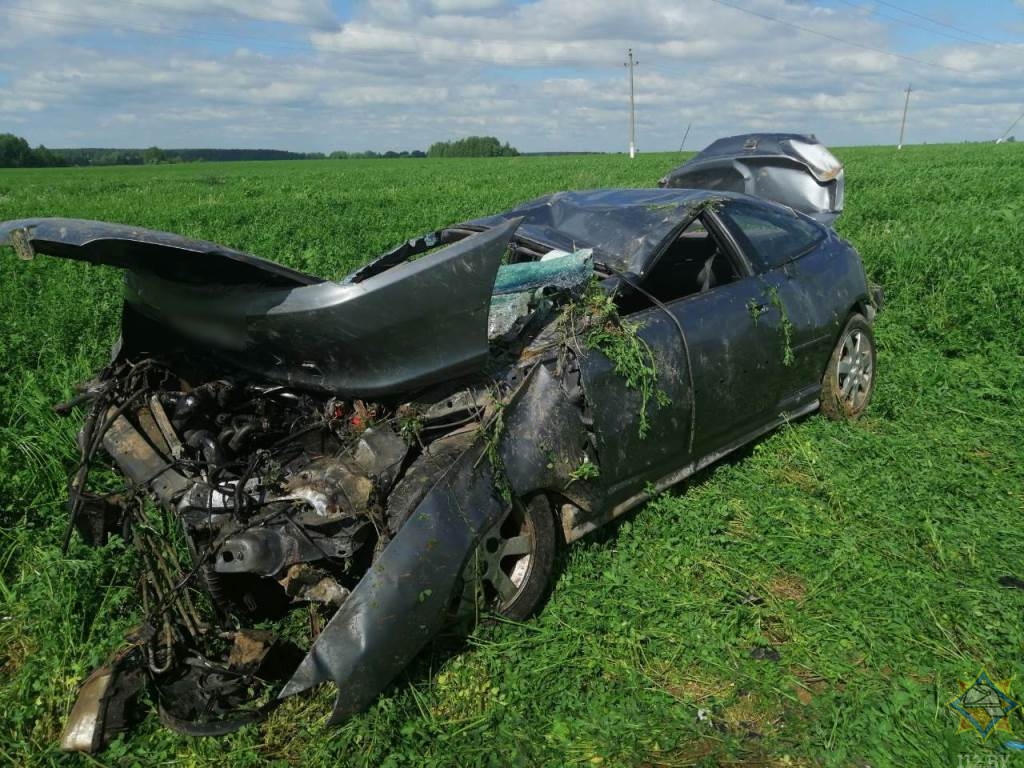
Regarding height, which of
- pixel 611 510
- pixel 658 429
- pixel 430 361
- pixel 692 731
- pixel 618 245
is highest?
pixel 618 245

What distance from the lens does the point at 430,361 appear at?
324 centimetres

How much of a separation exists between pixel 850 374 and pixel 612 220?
214cm

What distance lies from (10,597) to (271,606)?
1.24 metres

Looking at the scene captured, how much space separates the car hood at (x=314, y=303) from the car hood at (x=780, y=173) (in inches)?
194

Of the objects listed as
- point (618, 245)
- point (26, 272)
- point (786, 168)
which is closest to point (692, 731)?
point (618, 245)

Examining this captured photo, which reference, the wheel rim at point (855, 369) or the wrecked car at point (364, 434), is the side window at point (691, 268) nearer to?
the wrecked car at point (364, 434)

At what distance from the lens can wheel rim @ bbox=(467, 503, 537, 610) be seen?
10.7 feet

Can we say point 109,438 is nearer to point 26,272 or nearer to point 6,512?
point 6,512

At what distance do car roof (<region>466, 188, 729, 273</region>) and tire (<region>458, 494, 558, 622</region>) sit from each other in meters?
1.44

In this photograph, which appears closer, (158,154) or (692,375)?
(692,375)

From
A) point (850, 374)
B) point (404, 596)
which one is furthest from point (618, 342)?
point (850, 374)

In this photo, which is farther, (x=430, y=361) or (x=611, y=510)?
(x=611, y=510)

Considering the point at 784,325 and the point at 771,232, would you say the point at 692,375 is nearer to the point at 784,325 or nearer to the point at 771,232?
the point at 784,325

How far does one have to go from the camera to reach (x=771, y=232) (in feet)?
16.0
